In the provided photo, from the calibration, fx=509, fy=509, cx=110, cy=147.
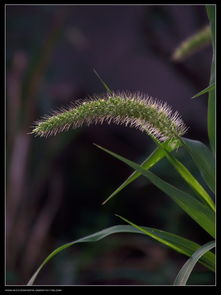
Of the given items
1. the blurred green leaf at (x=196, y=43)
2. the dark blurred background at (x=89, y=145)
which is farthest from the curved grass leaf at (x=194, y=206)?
the dark blurred background at (x=89, y=145)

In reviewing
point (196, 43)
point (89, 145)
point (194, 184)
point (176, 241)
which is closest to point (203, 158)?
point (194, 184)

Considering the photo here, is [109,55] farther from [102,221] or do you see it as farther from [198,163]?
[198,163]

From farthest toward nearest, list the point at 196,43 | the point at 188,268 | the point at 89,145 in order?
1. the point at 89,145
2. the point at 196,43
3. the point at 188,268

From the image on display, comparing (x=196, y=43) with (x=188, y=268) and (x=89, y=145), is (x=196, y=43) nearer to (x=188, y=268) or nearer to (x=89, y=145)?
(x=188, y=268)

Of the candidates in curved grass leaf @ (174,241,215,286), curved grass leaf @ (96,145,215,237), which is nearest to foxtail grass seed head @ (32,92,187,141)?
curved grass leaf @ (96,145,215,237)

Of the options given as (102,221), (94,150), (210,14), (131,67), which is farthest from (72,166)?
(210,14)

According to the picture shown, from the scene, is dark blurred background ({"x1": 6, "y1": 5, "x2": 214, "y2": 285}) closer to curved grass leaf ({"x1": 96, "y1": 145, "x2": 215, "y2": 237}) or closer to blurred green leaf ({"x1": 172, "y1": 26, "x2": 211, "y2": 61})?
blurred green leaf ({"x1": 172, "y1": 26, "x2": 211, "y2": 61})
